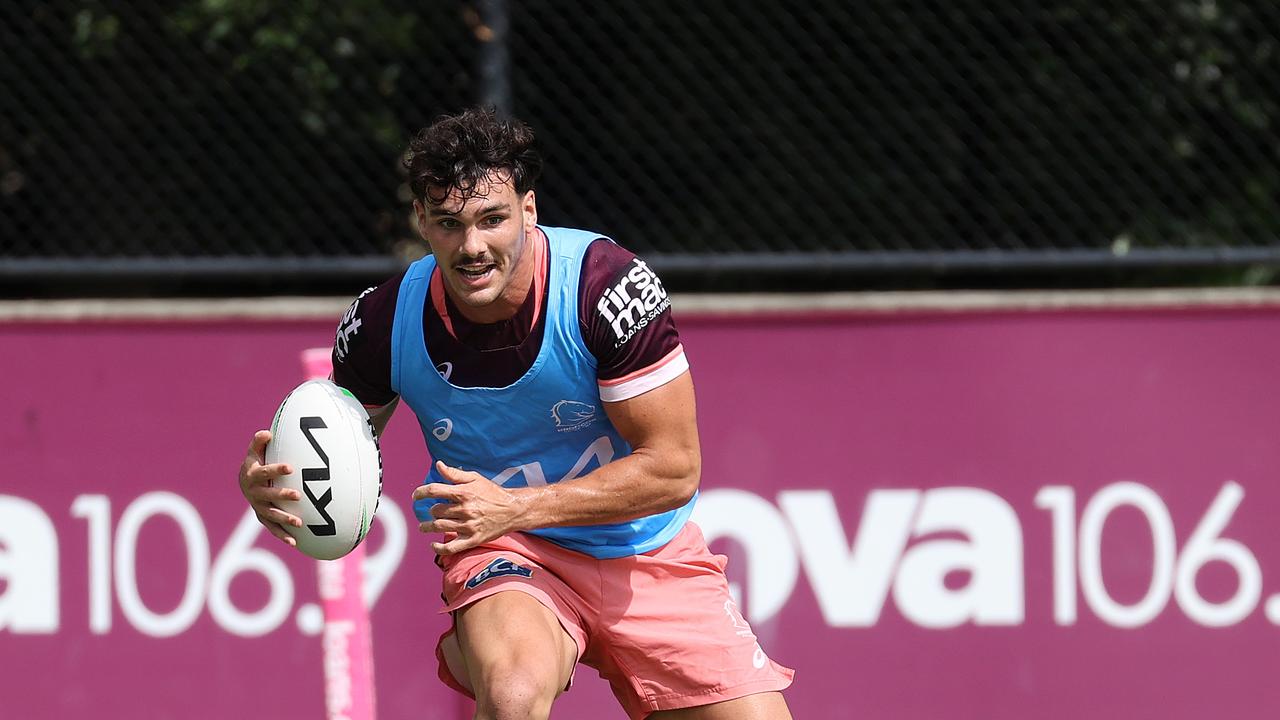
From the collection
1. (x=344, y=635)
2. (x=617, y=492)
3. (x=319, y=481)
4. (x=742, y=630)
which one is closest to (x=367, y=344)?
(x=319, y=481)

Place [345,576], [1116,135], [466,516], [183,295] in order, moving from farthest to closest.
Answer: [183,295] < [1116,135] < [345,576] < [466,516]

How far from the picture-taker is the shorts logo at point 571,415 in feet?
13.3

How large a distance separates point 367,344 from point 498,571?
66 centimetres

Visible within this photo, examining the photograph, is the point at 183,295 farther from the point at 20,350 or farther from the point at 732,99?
the point at 732,99

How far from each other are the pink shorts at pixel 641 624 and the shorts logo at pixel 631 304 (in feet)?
2.05

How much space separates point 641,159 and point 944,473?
6.49ft

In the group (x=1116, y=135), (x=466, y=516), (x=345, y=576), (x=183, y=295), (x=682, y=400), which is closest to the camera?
(x=466, y=516)

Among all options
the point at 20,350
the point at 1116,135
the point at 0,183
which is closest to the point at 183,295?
the point at 0,183

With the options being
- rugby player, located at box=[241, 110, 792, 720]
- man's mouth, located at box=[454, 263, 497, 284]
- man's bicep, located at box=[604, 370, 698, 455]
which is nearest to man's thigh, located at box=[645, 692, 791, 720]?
rugby player, located at box=[241, 110, 792, 720]

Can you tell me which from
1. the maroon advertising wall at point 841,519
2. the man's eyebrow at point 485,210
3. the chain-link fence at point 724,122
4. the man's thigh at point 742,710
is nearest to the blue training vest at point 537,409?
the man's eyebrow at point 485,210

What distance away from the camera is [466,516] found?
366 cm

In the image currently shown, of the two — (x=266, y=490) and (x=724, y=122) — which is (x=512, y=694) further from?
(x=724, y=122)

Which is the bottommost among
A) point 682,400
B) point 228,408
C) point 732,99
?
point 682,400

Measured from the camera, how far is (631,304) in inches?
156
